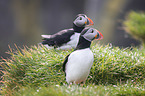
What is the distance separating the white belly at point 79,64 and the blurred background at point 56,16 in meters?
5.86

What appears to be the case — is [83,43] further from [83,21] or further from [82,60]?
[83,21]

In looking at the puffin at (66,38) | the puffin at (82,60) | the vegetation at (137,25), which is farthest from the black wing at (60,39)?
the vegetation at (137,25)

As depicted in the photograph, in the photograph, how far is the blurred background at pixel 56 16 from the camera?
8.44 meters

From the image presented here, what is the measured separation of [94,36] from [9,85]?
148 centimetres

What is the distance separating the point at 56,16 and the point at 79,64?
7.35 metres

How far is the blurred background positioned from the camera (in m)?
8.44

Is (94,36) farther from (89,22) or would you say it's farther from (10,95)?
(10,95)

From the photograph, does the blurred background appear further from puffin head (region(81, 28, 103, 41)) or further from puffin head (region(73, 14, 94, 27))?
puffin head (region(81, 28, 103, 41))

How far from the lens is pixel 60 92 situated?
204cm

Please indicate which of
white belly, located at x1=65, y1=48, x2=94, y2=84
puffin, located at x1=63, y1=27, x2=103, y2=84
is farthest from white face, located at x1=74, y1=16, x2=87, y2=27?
white belly, located at x1=65, y1=48, x2=94, y2=84

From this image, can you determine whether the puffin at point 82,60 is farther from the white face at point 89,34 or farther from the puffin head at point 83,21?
the puffin head at point 83,21

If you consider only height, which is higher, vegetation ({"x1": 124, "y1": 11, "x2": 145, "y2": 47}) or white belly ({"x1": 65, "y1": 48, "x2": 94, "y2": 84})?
vegetation ({"x1": 124, "y1": 11, "x2": 145, "y2": 47})

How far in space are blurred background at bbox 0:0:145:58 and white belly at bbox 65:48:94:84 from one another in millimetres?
5862

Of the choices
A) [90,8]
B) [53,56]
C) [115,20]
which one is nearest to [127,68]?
[53,56]
